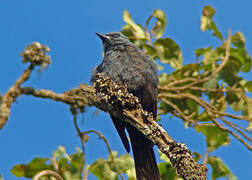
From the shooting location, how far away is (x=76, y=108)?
175cm

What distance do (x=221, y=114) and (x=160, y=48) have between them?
1566 mm

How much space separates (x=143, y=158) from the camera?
13.5ft

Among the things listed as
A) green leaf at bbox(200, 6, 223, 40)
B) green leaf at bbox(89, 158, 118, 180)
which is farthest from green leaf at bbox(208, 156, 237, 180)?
green leaf at bbox(200, 6, 223, 40)

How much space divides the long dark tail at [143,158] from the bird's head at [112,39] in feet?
3.61

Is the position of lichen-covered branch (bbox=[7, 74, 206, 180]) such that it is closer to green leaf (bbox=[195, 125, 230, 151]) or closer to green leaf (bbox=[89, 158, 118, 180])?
green leaf (bbox=[89, 158, 118, 180])

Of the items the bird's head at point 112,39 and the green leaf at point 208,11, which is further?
the green leaf at point 208,11

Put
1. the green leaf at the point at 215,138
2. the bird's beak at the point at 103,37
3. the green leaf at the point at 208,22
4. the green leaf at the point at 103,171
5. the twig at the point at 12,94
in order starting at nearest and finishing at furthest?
the twig at the point at 12,94 < the green leaf at the point at 103,171 < the green leaf at the point at 215,138 < the bird's beak at the point at 103,37 < the green leaf at the point at 208,22

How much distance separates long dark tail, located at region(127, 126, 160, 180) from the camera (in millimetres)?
3828

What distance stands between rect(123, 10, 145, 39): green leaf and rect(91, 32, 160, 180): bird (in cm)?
105

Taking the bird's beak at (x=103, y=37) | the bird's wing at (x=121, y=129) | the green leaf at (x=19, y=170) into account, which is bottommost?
the green leaf at (x=19, y=170)

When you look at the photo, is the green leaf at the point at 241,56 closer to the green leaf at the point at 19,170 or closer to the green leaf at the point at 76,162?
the green leaf at the point at 76,162

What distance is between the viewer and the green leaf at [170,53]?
18.6 ft

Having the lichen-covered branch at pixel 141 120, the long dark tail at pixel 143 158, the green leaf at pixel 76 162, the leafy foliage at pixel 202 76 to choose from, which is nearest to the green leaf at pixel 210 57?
the leafy foliage at pixel 202 76

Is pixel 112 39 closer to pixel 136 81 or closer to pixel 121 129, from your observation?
pixel 136 81
